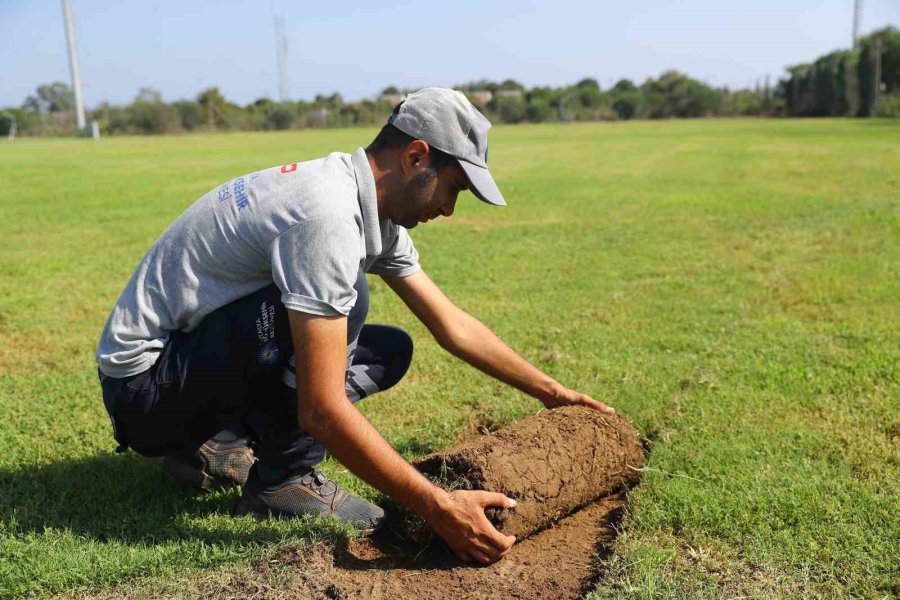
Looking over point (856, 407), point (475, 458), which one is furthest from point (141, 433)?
point (856, 407)

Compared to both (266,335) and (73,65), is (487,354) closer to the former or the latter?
(266,335)

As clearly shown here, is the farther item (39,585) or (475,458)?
(475,458)

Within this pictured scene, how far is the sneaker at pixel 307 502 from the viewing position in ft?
10.0

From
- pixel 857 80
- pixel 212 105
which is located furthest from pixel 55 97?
pixel 857 80

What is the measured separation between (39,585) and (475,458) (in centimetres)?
149

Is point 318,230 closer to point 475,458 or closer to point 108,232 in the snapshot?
point 475,458

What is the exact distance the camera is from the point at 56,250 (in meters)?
8.87

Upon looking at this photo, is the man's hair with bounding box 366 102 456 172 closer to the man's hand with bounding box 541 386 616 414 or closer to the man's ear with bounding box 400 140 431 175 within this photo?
the man's ear with bounding box 400 140 431 175

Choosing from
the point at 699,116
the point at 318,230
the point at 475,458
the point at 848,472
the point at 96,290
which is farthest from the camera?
the point at 699,116

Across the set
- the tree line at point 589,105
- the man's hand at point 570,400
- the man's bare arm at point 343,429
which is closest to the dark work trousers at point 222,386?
the man's bare arm at point 343,429

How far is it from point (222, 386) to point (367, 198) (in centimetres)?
81

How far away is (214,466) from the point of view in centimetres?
330

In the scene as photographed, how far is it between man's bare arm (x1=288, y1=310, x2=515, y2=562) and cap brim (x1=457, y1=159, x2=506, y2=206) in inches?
22.8

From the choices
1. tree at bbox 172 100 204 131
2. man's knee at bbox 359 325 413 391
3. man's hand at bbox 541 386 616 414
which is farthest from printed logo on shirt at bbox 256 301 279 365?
tree at bbox 172 100 204 131
